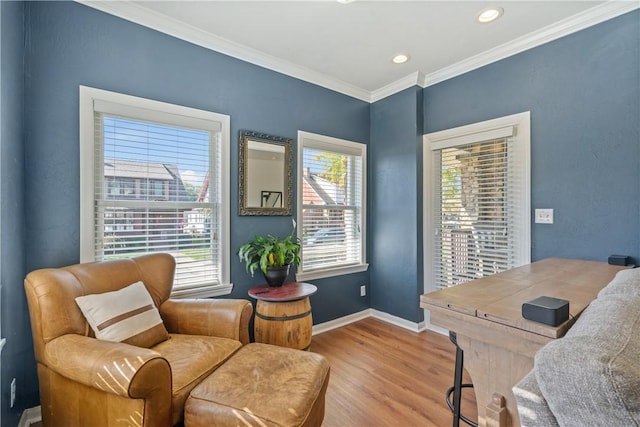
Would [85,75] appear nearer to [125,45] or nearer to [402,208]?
[125,45]

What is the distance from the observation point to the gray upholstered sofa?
56cm

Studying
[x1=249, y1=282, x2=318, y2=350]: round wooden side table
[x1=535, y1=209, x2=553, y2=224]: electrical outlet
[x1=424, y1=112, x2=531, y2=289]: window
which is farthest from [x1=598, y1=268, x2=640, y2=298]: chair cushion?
[x1=249, y1=282, x2=318, y2=350]: round wooden side table

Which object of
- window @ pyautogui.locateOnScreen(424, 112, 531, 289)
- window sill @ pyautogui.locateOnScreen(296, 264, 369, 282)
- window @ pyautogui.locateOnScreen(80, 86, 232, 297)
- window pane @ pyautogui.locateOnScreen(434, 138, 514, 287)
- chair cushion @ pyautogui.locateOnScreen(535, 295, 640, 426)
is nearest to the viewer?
chair cushion @ pyautogui.locateOnScreen(535, 295, 640, 426)

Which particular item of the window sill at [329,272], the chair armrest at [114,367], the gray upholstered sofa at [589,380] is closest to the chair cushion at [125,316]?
the chair armrest at [114,367]

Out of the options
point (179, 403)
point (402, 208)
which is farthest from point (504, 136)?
point (179, 403)

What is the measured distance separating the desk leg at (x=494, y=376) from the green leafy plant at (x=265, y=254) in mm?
1563

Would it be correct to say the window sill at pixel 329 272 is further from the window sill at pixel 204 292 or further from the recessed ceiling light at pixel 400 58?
the recessed ceiling light at pixel 400 58

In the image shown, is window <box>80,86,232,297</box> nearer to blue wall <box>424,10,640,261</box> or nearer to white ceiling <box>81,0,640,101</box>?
white ceiling <box>81,0,640,101</box>

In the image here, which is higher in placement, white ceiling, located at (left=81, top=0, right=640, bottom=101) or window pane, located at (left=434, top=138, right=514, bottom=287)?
white ceiling, located at (left=81, top=0, right=640, bottom=101)

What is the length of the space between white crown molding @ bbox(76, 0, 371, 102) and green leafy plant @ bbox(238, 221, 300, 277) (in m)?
1.64

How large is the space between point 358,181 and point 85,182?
2.58 meters

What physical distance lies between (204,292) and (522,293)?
7.12 feet

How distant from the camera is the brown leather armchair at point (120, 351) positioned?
1.20m

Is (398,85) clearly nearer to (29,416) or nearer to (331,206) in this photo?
(331,206)
